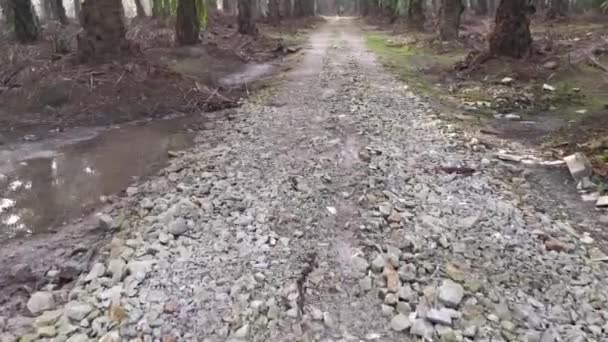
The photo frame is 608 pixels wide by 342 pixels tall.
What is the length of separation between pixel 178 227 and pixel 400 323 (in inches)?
85.9

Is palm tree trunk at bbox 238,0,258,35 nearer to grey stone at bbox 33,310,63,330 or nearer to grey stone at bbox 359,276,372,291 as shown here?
grey stone at bbox 359,276,372,291

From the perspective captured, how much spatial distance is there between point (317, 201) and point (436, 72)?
882cm

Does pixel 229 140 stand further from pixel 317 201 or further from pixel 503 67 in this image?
pixel 503 67

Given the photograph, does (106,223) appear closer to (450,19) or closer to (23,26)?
(23,26)

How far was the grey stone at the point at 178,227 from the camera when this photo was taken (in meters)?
4.51

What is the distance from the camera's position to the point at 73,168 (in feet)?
21.4

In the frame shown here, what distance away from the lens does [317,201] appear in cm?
507

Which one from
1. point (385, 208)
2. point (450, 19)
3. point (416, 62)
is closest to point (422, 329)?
point (385, 208)

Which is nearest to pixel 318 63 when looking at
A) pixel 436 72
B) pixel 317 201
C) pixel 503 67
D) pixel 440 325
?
pixel 436 72

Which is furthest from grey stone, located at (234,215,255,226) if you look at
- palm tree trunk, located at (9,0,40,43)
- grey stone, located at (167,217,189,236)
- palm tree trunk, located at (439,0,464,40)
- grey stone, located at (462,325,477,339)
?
palm tree trunk, located at (439,0,464,40)

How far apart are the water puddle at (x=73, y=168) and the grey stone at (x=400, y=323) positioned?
342 cm

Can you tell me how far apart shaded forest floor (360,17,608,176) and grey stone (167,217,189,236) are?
432 centimetres

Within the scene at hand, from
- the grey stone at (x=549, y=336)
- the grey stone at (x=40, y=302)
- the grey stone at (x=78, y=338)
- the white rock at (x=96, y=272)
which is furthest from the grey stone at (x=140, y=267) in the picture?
the grey stone at (x=549, y=336)

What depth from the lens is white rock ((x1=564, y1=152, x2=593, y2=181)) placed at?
5.50 m
